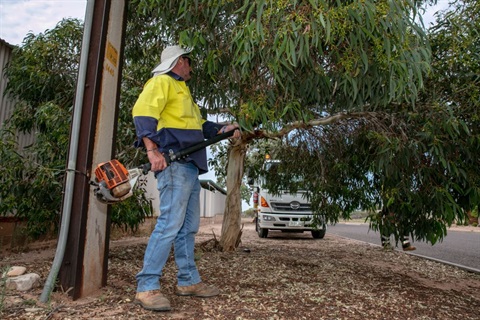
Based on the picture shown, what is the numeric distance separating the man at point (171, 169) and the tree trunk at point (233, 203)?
3.12 metres

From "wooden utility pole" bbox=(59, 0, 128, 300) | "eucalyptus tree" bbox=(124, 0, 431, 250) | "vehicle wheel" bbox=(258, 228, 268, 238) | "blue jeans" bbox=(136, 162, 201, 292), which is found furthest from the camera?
"vehicle wheel" bbox=(258, 228, 268, 238)

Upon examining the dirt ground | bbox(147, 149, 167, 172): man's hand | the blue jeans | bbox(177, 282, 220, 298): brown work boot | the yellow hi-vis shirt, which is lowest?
the dirt ground

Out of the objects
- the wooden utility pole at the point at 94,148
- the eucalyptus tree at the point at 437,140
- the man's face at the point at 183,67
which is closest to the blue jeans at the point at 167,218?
the wooden utility pole at the point at 94,148

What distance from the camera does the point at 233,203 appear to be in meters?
6.84

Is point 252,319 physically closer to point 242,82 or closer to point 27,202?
point 242,82

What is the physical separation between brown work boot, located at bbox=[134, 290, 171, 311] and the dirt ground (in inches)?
1.7

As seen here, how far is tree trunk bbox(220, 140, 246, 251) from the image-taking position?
22.2 feet

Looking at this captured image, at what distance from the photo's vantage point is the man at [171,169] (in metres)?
3.12

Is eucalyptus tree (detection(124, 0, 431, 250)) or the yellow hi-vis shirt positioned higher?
eucalyptus tree (detection(124, 0, 431, 250))

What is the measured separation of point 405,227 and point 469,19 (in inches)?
97.9

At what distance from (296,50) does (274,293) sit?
224 cm

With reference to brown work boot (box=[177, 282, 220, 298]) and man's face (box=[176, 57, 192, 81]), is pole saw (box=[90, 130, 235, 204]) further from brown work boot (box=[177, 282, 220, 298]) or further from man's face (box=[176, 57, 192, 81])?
brown work boot (box=[177, 282, 220, 298])

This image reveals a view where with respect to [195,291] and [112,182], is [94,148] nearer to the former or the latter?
[112,182]

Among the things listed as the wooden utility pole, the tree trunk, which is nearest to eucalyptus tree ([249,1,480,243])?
the tree trunk
